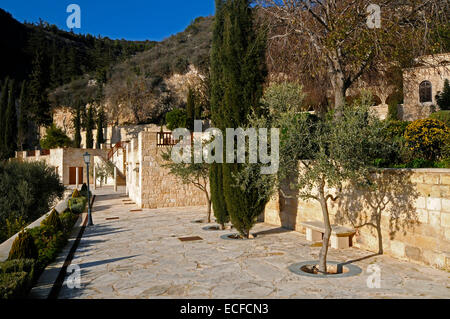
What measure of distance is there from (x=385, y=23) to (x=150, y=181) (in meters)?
11.8

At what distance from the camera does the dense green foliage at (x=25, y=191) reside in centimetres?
1606

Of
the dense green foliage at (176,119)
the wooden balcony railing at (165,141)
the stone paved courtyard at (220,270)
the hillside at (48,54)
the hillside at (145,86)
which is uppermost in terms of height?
the hillside at (48,54)

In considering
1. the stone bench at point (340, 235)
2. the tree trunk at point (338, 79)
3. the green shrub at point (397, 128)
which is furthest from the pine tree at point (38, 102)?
the stone bench at point (340, 235)

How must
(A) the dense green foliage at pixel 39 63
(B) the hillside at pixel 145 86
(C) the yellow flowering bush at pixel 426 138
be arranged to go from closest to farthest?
(C) the yellow flowering bush at pixel 426 138
(A) the dense green foliage at pixel 39 63
(B) the hillside at pixel 145 86

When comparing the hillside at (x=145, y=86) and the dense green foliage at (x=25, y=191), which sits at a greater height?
the hillside at (x=145, y=86)

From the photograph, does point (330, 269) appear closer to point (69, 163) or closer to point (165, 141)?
point (165, 141)

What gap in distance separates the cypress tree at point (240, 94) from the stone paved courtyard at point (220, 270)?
0.80 m

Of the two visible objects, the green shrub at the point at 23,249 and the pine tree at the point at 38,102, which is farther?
the pine tree at the point at 38,102

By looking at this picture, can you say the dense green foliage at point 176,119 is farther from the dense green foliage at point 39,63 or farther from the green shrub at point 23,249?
the green shrub at point 23,249

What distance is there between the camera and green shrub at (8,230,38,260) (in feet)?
20.0

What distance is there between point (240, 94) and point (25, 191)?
12818 mm

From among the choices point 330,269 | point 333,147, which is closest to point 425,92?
point 330,269

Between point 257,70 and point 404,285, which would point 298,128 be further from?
point 257,70
